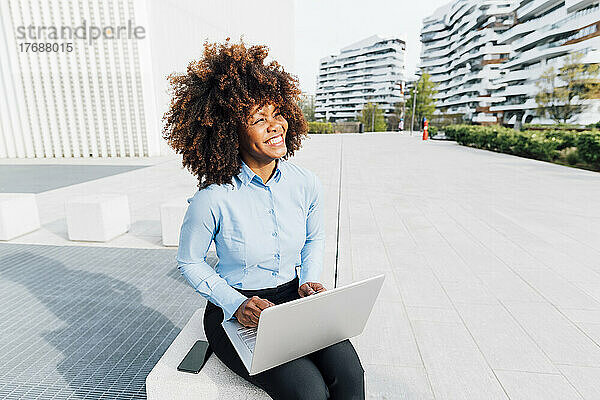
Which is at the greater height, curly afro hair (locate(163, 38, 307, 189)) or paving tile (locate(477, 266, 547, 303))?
curly afro hair (locate(163, 38, 307, 189))

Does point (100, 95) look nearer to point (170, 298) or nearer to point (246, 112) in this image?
point (170, 298)

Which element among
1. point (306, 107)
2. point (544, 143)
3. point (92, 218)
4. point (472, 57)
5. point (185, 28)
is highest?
point (472, 57)

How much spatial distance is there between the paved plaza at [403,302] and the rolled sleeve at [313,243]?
839mm

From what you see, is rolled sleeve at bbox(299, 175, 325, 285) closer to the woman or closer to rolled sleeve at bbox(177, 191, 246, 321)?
the woman

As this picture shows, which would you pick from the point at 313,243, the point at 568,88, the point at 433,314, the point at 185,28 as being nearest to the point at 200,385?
the point at 313,243

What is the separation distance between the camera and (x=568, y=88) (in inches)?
1289

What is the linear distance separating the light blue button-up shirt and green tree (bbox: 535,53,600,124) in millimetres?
37546

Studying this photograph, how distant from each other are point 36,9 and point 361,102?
97.1 m

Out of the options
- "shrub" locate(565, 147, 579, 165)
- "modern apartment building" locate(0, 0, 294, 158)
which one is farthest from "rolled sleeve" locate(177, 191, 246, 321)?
"modern apartment building" locate(0, 0, 294, 158)

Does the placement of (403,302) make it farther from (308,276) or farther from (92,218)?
(92,218)

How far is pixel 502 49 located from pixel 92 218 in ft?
226

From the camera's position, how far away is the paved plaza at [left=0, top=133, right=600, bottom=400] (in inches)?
90.4

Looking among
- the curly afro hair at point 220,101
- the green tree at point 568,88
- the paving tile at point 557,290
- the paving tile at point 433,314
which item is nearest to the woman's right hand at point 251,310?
the curly afro hair at point 220,101

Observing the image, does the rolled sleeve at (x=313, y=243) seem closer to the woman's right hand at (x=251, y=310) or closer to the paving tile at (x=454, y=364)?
the woman's right hand at (x=251, y=310)
